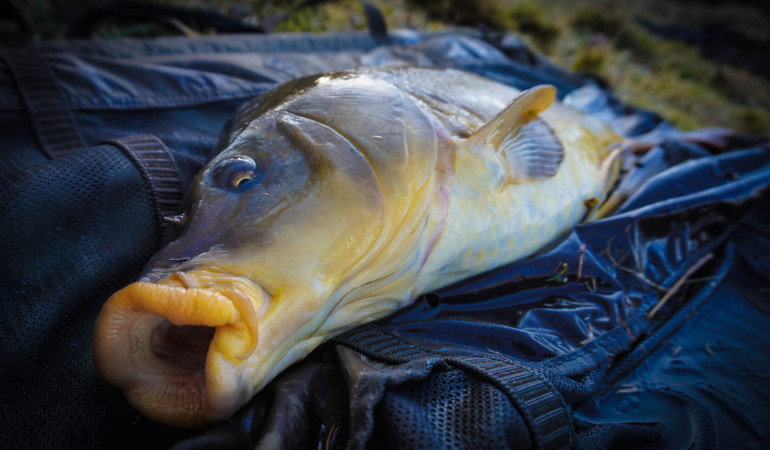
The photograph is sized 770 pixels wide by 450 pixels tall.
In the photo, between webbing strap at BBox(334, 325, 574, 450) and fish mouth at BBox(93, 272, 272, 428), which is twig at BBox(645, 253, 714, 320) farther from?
fish mouth at BBox(93, 272, 272, 428)

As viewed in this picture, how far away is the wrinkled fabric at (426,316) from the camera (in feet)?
2.83

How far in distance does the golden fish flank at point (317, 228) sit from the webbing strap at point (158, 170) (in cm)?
23

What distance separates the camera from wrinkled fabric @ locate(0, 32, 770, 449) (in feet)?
2.83

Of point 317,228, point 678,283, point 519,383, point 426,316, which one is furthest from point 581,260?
point 317,228

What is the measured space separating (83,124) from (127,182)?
644 millimetres

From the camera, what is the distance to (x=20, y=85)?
149cm

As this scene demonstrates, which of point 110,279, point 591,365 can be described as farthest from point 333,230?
point 591,365

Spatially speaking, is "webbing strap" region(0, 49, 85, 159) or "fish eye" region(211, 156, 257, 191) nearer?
"fish eye" region(211, 156, 257, 191)

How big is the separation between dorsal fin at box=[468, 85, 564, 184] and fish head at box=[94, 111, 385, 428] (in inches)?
22.1

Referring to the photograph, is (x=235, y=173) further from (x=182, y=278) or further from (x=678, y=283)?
(x=678, y=283)

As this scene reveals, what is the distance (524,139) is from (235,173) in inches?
39.4

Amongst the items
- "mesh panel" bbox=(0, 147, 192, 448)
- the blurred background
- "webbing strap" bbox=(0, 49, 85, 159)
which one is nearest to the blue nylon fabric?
"mesh panel" bbox=(0, 147, 192, 448)

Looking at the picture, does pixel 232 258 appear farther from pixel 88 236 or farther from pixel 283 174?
pixel 88 236

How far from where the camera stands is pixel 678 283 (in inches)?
65.2
